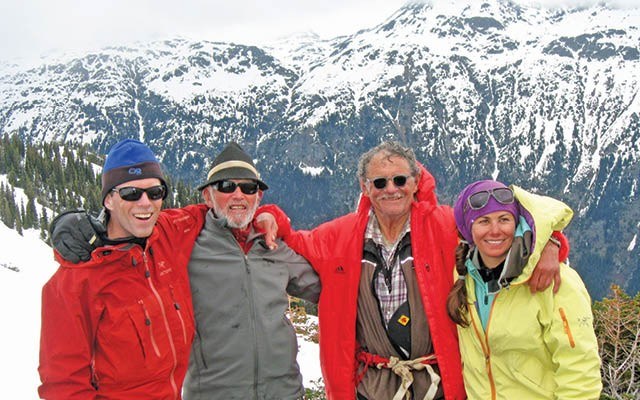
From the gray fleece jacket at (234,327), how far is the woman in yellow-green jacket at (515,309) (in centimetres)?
196

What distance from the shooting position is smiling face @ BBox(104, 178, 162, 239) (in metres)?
4.88

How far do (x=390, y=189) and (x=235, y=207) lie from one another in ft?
5.82

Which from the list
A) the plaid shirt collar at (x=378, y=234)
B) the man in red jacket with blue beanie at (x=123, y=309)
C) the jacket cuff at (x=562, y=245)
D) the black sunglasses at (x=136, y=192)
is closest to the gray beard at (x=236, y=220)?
the man in red jacket with blue beanie at (x=123, y=309)

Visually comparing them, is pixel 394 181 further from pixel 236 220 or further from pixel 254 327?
pixel 254 327

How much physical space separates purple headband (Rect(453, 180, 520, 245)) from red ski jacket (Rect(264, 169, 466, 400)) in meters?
0.38

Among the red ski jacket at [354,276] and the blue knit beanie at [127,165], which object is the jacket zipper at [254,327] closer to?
the red ski jacket at [354,276]

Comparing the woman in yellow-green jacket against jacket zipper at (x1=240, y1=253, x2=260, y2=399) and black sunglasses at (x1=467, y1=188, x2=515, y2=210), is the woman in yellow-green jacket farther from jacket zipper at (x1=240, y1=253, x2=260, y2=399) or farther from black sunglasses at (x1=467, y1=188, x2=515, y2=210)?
jacket zipper at (x1=240, y1=253, x2=260, y2=399)

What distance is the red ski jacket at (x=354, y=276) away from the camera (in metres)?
5.41

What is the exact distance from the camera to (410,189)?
19.1 feet

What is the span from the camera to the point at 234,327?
5.56 m

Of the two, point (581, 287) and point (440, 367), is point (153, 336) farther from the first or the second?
point (581, 287)

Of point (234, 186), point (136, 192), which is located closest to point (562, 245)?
point (234, 186)

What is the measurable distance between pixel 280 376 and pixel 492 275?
2.56 m

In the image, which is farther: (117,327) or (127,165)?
(127,165)
